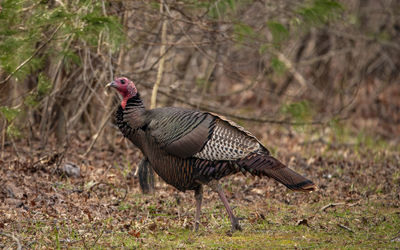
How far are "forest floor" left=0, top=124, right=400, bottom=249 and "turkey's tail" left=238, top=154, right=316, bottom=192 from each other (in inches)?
17.3

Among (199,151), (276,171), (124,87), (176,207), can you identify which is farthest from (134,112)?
(276,171)

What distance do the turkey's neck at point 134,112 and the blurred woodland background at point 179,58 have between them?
65 centimetres

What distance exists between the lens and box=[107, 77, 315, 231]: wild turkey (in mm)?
5598

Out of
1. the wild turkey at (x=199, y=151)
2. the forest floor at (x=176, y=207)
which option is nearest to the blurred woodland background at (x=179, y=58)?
the forest floor at (x=176, y=207)

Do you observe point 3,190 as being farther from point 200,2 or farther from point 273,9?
point 273,9

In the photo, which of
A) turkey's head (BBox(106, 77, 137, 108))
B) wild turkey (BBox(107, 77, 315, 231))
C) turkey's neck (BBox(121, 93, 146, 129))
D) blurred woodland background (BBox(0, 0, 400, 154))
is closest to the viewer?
wild turkey (BBox(107, 77, 315, 231))

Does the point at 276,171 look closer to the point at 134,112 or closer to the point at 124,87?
the point at 134,112

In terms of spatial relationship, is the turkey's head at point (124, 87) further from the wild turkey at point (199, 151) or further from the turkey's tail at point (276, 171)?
the turkey's tail at point (276, 171)

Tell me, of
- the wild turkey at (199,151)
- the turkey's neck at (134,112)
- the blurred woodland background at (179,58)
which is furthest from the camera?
the blurred woodland background at (179,58)

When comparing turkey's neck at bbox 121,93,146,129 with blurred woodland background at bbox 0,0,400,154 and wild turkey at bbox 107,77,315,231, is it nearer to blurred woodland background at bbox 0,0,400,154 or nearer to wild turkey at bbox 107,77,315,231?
wild turkey at bbox 107,77,315,231

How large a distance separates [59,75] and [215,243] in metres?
4.26

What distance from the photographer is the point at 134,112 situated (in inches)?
233

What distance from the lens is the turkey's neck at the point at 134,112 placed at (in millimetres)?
5848

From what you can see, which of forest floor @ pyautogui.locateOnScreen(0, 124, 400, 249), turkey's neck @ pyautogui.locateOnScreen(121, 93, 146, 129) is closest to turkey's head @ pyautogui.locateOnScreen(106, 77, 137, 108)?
turkey's neck @ pyautogui.locateOnScreen(121, 93, 146, 129)
